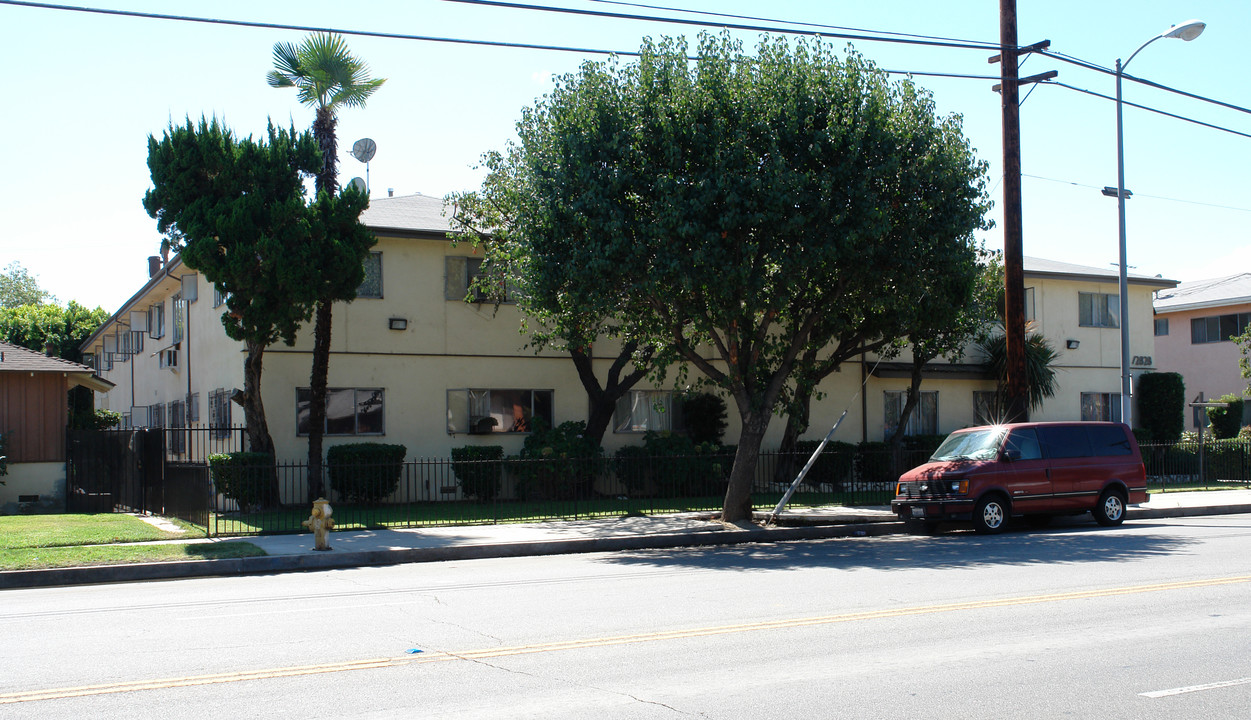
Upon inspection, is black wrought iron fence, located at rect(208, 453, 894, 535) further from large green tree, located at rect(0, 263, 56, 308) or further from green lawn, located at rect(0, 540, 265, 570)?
large green tree, located at rect(0, 263, 56, 308)

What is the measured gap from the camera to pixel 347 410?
22.4 meters

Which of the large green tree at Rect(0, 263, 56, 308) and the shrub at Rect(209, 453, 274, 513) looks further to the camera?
the large green tree at Rect(0, 263, 56, 308)

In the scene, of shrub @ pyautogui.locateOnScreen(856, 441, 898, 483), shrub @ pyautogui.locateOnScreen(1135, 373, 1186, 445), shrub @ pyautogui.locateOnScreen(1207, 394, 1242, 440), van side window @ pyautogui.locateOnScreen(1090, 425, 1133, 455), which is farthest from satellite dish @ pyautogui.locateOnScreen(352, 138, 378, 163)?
shrub @ pyautogui.locateOnScreen(1207, 394, 1242, 440)

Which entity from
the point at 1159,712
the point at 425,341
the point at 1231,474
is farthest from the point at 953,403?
the point at 1159,712

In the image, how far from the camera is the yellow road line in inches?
260

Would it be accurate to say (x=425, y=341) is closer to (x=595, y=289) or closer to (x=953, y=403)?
(x=595, y=289)

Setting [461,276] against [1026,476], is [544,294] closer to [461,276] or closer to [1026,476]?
[461,276]

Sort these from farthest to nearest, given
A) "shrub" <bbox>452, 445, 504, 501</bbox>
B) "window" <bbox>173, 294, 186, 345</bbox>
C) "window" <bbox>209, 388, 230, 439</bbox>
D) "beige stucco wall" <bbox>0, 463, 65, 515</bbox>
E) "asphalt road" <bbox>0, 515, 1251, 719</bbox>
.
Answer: "window" <bbox>173, 294, 186, 345</bbox>
"window" <bbox>209, 388, 230, 439</bbox>
"beige stucco wall" <bbox>0, 463, 65, 515</bbox>
"shrub" <bbox>452, 445, 504, 501</bbox>
"asphalt road" <bbox>0, 515, 1251, 719</bbox>

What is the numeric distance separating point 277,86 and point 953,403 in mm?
19305

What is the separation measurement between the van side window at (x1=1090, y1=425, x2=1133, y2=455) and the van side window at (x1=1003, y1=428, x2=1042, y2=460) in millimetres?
1378

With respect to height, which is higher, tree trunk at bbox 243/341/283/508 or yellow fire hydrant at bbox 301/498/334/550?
tree trunk at bbox 243/341/283/508

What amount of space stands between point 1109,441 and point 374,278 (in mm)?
15194

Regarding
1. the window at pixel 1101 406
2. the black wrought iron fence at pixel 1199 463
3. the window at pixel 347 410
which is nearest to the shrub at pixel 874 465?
the black wrought iron fence at pixel 1199 463

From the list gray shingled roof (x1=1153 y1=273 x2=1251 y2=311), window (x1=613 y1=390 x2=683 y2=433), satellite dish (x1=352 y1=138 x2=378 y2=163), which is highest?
satellite dish (x1=352 y1=138 x2=378 y2=163)
